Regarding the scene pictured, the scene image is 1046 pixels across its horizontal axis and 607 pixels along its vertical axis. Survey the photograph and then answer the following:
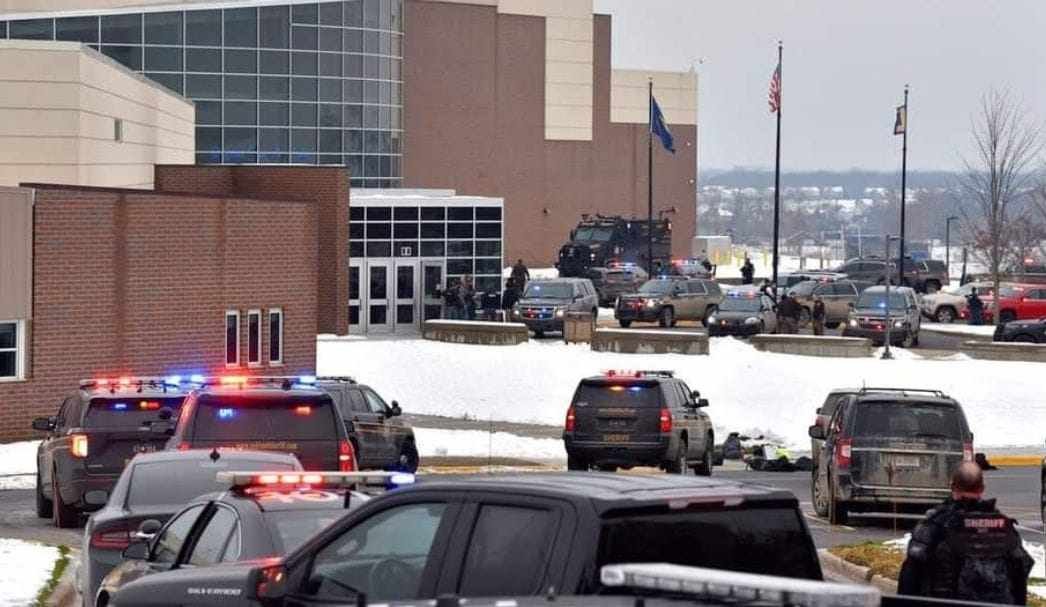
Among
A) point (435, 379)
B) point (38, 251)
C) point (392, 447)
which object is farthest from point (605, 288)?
point (392, 447)

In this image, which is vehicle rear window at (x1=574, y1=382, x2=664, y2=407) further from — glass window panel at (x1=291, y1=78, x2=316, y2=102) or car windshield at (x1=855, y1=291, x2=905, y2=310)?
glass window panel at (x1=291, y1=78, x2=316, y2=102)

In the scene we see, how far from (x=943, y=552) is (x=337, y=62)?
75498 millimetres

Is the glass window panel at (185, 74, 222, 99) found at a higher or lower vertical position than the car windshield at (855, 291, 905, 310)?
higher

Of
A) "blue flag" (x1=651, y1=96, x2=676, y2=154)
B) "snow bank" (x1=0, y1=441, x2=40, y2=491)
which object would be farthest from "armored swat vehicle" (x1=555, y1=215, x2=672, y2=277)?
"snow bank" (x1=0, y1=441, x2=40, y2=491)

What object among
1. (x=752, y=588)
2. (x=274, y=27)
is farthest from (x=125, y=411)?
(x=274, y=27)

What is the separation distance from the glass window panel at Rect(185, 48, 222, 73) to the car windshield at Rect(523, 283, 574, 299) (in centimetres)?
2254

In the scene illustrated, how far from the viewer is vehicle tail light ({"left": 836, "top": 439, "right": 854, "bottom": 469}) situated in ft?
80.6

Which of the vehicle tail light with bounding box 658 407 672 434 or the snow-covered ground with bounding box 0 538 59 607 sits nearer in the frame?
the snow-covered ground with bounding box 0 538 59 607

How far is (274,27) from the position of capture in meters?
80.6

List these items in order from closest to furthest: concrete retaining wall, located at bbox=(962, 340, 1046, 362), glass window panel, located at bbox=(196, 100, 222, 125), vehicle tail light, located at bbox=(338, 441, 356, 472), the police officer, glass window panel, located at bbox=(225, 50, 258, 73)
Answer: the police officer
vehicle tail light, located at bbox=(338, 441, 356, 472)
concrete retaining wall, located at bbox=(962, 340, 1046, 362)
glass window panel, located at bbox=(196, 100, 222, 125)
glass window panel, located at bbox=(225, 50, 258, 73)

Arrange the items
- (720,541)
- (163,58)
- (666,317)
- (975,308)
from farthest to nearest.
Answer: (163,58) → (975,308) → (666,317) → (720,541)

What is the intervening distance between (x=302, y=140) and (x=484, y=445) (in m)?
46.4

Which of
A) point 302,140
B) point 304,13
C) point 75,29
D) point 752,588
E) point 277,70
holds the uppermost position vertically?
point 304,13

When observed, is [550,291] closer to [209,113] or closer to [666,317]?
[666,317]
